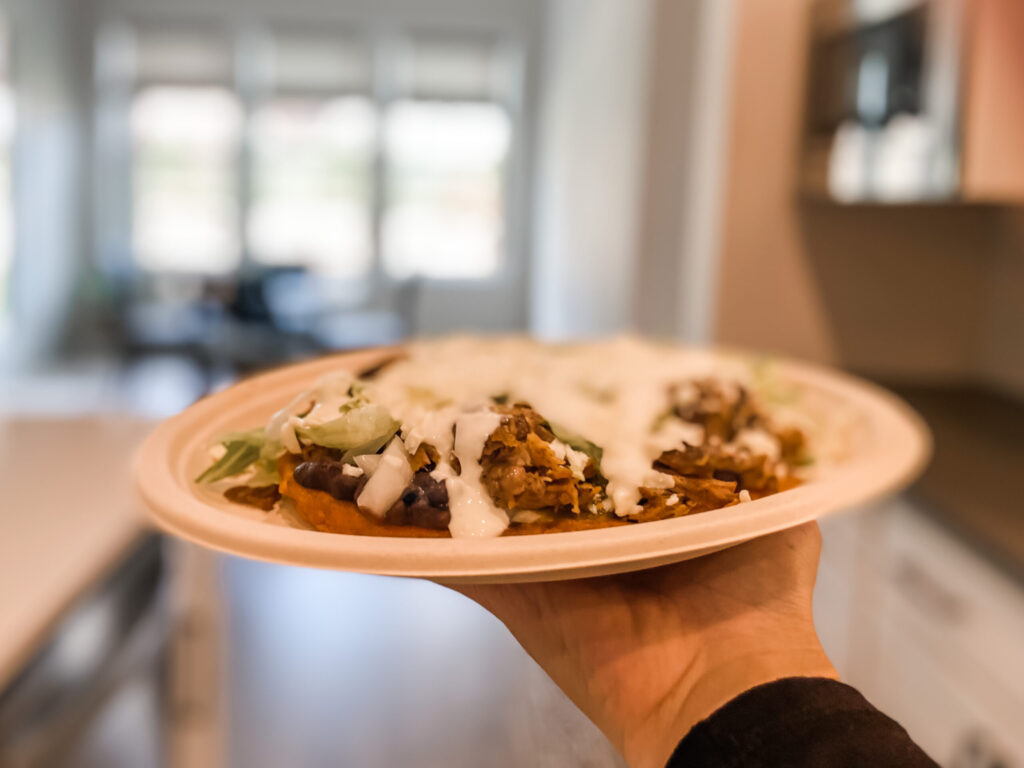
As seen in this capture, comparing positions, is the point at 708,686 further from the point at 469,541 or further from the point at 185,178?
the point at 185,178

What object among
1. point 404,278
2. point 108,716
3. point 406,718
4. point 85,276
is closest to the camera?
point 108,716

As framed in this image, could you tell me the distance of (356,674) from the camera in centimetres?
285

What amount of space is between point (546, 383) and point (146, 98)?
8683mm

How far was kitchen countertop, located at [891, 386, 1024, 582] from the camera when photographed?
61.3 inches

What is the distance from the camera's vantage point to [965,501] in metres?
1.69

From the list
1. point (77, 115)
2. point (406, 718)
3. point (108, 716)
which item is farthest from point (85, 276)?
→ point (108, 716)

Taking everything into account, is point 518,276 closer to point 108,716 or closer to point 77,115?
point 77,115

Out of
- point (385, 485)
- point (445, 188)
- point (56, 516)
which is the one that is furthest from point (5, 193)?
point (385, 485)

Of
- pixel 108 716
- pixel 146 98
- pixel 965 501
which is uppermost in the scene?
pixel 146 98

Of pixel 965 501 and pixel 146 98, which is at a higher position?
pixel 146 98

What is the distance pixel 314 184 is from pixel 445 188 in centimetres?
118

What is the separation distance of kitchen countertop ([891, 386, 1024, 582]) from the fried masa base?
1.14 m

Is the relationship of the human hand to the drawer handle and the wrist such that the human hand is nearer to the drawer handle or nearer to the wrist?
the wrist

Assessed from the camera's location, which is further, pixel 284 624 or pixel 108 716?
pixel 284 624
